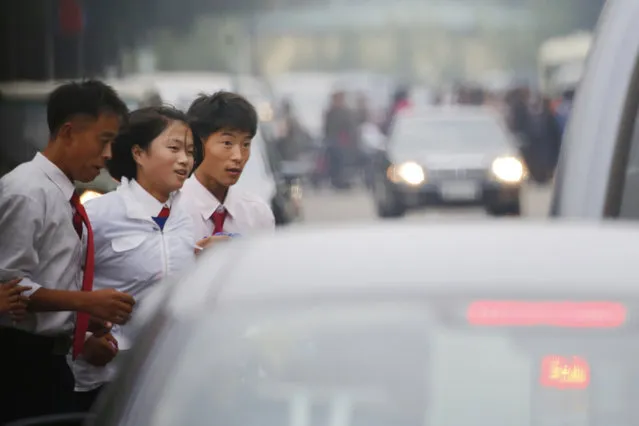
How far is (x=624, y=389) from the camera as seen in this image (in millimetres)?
3131

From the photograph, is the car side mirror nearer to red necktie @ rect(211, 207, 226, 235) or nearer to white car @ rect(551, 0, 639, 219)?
red necktie @ rect(211, 207, 226, 235)

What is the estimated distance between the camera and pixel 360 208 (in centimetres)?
3256

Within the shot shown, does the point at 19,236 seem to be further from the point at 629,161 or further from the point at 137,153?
the point at 629,161

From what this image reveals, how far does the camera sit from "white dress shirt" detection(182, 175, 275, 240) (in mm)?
5957

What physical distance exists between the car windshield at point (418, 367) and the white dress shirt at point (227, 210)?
2.76 m

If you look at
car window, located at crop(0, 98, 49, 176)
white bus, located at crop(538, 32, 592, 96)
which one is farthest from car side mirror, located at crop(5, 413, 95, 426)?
white bus, located at crop(538, 32, 592, 96)

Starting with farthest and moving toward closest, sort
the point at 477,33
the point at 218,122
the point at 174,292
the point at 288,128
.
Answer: the point at 477,33
the point at 288,128
the point at 218,122
the point at 174,292

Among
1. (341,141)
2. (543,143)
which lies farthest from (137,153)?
(543,143)

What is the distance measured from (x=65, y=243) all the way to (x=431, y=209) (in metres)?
21.1

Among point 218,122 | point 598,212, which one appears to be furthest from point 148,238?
point 598,212

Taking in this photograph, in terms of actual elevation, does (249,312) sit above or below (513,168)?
above

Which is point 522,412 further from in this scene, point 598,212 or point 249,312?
point 598,212

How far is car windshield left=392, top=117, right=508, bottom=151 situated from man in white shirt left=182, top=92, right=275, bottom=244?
66.5ft

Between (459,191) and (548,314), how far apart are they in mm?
23053
